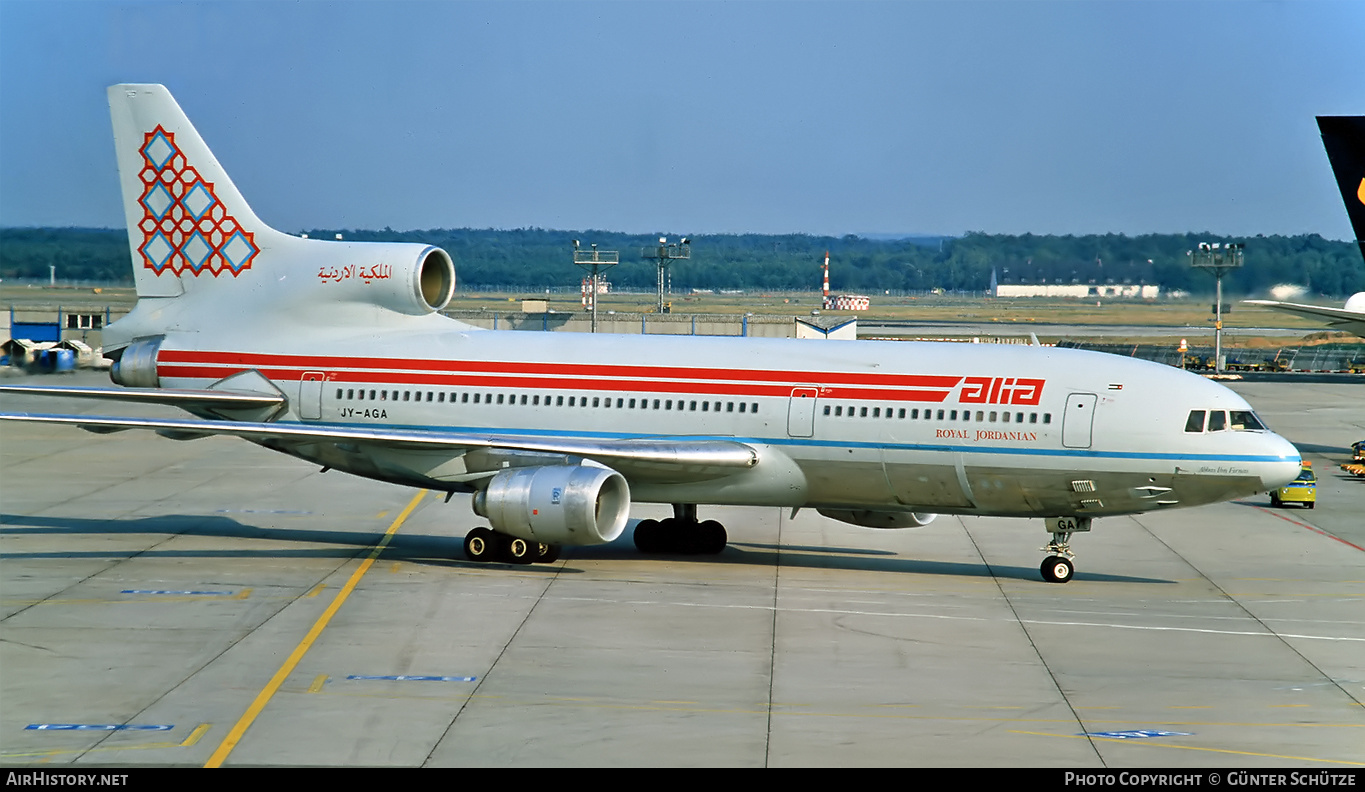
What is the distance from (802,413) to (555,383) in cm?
487

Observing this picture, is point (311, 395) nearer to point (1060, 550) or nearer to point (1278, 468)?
point (1060, 550)

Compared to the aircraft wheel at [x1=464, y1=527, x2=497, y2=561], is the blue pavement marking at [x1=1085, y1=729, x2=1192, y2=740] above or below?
above

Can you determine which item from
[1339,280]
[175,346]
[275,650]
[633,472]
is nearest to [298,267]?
[175,346]

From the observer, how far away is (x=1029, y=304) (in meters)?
162

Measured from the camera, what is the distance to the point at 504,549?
25.8m

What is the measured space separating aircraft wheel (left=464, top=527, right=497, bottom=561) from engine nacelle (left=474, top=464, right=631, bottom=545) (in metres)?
1.19

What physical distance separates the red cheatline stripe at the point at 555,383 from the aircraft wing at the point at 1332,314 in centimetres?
2526

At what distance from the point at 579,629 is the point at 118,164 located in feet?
52.6

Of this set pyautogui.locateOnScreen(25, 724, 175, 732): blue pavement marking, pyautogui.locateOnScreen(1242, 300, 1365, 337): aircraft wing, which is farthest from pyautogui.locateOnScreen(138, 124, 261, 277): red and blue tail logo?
pyautogui.locateOnScreen(1242, 300, 1365, 337): aircraft wing

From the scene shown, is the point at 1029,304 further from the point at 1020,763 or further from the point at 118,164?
the point at 1020,763

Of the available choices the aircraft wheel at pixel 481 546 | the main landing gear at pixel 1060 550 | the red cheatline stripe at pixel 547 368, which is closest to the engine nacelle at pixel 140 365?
the red cheatline stripe at pixel 547 368

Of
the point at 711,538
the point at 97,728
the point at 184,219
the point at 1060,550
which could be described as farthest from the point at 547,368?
the point at 97,728

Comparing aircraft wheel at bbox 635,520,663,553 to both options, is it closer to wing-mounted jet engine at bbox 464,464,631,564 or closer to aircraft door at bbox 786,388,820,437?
wing-mounted jet engine at bbox 464,464,631,564

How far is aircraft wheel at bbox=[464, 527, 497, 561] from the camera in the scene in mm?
25859
